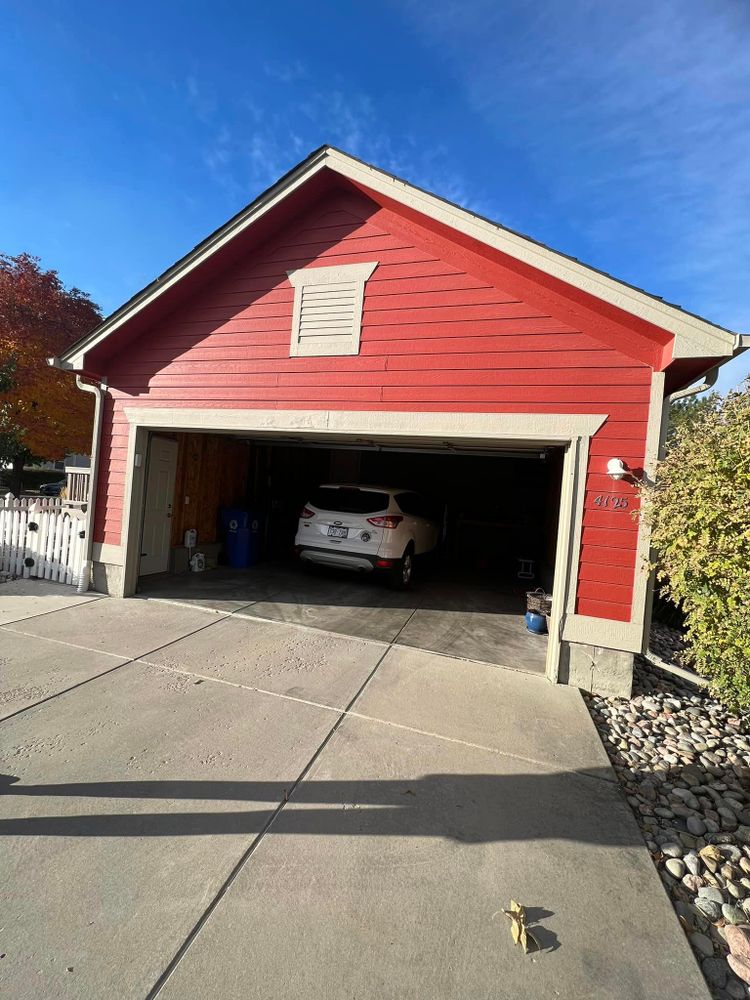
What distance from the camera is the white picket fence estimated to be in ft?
22.3

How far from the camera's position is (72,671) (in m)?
3.98

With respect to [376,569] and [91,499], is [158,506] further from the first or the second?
[376,569]

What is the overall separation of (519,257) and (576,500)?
2.55m

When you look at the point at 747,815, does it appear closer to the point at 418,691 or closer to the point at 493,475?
the point at 418,691

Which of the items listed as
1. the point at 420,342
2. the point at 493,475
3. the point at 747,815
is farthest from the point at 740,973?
the point at 493,475

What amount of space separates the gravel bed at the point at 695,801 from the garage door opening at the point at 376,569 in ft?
3.85

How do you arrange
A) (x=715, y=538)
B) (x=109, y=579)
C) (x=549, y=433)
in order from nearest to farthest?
(x=715, y=538) < (x=549, y=433) < (x=109, y=579)

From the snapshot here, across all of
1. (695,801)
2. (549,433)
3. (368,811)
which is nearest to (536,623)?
(549,433)

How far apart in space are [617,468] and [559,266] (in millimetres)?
2085

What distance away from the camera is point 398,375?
206 inches

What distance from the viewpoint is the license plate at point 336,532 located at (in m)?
7.28

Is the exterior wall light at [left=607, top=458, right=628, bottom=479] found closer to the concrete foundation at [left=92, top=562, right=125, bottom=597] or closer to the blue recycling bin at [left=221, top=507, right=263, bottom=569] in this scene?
the concrete foundation at [left=92, top=562, right=125, bottom=597]

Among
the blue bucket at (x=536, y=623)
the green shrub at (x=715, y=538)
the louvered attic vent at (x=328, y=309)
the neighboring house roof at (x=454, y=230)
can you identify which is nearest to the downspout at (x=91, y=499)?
the neighboring house roof at (x=454, y=230)

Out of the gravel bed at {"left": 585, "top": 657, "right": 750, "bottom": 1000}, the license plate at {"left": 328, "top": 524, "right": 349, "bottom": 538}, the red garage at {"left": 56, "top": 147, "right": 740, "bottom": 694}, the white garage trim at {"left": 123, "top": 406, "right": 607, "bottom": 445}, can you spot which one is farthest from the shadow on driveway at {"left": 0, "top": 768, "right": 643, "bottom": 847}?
the license plate at {"left": 328, "top": 524, "right": 349, "bottom": 538}
